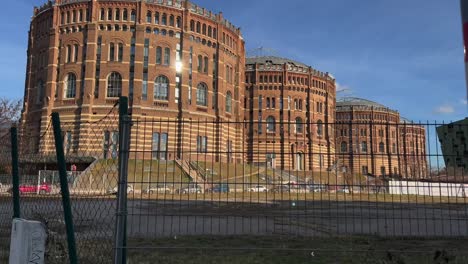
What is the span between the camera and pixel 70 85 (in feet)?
178

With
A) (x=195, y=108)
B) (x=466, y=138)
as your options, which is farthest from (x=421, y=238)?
(x=195, y=108)

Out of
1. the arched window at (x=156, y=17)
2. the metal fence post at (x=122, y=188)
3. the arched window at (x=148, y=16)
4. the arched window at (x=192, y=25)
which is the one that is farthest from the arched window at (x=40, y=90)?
the metal fence post at (x=122, y=188)

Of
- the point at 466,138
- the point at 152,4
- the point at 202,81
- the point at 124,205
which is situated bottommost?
the point at 124,205

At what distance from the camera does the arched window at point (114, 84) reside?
2094 inches

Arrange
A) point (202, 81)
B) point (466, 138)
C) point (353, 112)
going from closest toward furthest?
point (466, 138) < point (202, 81) < point (353, 112)

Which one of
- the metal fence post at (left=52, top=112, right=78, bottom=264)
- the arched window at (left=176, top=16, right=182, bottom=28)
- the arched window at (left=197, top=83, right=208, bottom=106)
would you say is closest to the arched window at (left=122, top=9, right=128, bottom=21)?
the arched window at (left=176, top=16, right=182, bottom=28)

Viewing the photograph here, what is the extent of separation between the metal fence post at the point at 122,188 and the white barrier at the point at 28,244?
2.58 feet

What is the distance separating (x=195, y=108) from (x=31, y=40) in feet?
88.1

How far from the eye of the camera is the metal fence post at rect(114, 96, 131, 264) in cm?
465

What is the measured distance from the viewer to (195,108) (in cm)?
5603

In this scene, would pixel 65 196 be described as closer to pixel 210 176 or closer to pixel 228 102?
pixel 210 176

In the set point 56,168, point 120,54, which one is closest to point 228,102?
point 120,54

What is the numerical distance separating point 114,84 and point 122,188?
51.2 metres

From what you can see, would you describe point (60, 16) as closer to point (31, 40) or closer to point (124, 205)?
point (31, 40)
